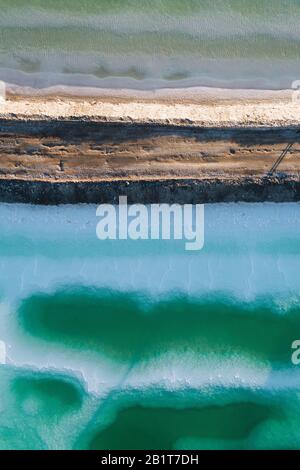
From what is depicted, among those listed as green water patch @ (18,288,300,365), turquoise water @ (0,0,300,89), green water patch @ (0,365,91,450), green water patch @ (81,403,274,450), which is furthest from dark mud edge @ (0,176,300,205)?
green water patch @ (81,403,274,450)

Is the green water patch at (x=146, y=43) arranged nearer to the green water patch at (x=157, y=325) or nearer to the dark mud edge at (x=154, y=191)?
the dark mud edge at (x=154, y=191)

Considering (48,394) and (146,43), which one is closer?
(48,394)

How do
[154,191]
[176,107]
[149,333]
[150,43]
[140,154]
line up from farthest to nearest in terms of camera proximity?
[150,43] → [176,107] → [149,333] → [154,191] → [140,154]

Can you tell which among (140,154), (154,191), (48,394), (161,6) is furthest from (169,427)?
(161,6)

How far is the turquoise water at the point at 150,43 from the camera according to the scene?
40.1ft

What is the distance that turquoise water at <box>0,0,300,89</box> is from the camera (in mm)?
12227

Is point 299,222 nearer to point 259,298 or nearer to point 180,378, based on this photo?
point 259,298

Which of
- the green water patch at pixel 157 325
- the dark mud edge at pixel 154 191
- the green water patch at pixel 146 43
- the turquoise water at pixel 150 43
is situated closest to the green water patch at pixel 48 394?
the green water patch at pixel 157 325

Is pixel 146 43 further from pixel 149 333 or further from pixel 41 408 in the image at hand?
pixel 41 408

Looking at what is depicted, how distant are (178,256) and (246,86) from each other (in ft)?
15.2

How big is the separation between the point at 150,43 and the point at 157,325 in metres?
7.04

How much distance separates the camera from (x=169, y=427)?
11594mm

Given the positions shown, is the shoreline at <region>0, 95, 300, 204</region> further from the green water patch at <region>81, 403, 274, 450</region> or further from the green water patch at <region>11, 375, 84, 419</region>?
the green water patch at <region>81, 403, 274, 450</region>
